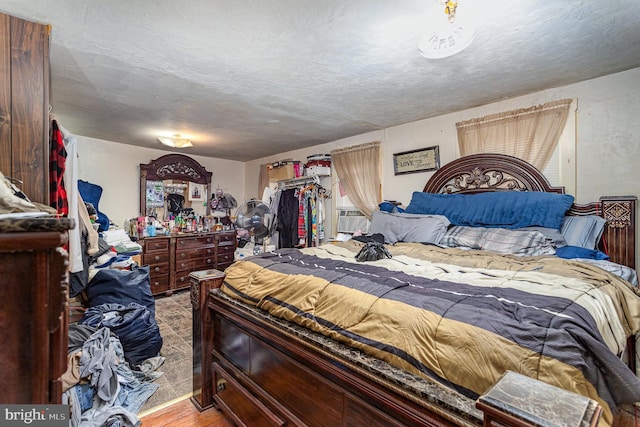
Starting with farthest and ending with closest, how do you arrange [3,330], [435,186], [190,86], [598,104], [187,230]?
[187,230] < [435,186] < [190,86] < [598,104] < [3,330]

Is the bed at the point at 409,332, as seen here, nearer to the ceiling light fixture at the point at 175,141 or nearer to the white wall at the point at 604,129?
the white wall at the point at 604,129

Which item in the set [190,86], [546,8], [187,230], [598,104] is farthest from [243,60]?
[187,230]

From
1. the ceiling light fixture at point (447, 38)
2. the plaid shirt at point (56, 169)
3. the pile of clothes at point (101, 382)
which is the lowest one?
the pile of clothes at point (101, 382)

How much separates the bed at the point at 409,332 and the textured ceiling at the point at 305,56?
3.92 feet

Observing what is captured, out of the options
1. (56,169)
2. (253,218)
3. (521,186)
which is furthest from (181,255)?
(521,186)

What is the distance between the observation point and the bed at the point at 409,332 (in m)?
0.78

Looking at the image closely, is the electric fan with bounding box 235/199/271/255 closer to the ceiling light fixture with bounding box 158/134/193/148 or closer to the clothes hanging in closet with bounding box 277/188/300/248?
the clothes hanging in closet with bounding box 277/188/300/248

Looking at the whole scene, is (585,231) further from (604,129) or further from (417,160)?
(417,160)

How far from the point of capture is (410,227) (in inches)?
107

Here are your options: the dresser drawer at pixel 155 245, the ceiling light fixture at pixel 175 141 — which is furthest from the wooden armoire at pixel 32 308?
the dresser drawer at pixel 155 245

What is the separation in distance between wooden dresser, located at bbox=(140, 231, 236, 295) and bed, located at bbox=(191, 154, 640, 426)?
2.72 meters

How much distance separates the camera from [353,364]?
39.8 inches

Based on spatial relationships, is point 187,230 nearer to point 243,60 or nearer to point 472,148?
point 243,60

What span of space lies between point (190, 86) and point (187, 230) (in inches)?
120
